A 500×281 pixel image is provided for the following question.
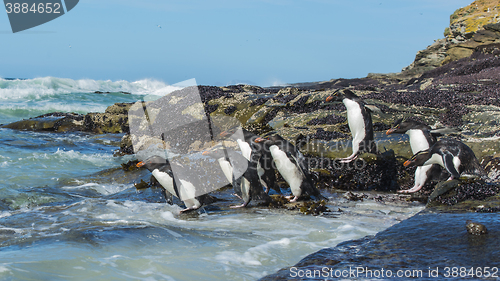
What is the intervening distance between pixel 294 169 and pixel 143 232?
2.78 metres

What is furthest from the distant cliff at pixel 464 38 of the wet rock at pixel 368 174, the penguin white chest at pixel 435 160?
the penguin white chest at pixel 435 160

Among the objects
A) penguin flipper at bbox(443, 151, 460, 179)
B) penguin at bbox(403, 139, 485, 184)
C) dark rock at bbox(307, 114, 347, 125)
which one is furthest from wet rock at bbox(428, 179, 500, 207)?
dark rock at bbox(307, 114, 347, 125)

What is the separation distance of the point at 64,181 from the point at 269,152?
5.38 meters

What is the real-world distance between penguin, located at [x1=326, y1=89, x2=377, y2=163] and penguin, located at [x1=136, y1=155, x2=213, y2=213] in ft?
10.1

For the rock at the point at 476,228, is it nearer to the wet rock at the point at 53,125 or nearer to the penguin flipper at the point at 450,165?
the penguin flipper at the point at 450,165

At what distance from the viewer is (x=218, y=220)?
239 inches

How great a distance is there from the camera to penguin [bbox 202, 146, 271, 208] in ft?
21.7

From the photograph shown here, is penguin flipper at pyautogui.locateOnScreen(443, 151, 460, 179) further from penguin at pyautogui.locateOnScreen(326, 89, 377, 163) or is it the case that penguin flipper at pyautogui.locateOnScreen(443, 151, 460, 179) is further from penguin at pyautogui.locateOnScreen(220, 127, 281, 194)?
penguin at pyautogui.locateOnScreen(220, 127, 281, 194)

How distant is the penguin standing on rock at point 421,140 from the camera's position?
7066 millimetres

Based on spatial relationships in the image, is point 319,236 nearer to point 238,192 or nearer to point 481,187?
point 238,192

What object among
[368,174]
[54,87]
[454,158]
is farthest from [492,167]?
[54,87]

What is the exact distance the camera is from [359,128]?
Result: 8195 mm

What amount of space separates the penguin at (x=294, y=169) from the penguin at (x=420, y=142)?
180 centimetres

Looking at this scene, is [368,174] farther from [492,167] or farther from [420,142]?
[492,167]
